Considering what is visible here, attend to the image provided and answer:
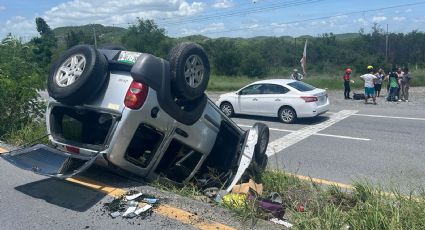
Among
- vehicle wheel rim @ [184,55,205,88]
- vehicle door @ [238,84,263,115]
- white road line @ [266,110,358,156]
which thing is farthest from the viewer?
vehicle door @ [238,84,263,115]

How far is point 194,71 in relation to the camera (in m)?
5.17

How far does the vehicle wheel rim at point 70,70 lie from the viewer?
192 inches

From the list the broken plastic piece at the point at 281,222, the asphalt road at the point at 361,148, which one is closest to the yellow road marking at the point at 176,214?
the broken plastic piece at the point at 281,222

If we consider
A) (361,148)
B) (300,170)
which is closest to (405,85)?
(361,148)

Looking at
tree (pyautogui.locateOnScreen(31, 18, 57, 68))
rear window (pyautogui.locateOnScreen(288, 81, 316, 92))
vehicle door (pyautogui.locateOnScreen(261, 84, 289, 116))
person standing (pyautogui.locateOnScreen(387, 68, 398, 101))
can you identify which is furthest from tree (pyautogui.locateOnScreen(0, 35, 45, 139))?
person standing (pyautogui.locateOnScreen(387, 68, 398, 101))

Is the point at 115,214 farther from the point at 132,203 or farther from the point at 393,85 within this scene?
the point at 393,85

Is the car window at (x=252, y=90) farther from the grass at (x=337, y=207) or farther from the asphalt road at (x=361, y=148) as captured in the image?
the grass at (x=337, y=207)

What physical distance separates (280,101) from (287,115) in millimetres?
531

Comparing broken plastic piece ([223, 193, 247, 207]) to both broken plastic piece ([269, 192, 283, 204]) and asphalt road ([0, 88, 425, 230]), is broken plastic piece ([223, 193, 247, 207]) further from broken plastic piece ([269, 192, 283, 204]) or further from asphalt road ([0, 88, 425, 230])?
broken plastic piece ([269, 192, 283, 204])

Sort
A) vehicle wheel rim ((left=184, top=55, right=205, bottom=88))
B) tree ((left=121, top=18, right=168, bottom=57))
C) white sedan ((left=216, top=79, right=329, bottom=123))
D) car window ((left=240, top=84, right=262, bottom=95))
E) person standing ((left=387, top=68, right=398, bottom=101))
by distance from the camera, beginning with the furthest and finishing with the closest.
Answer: tree ((left=121, top=18, right=168, bottom=57)), person standing ((left=387, top=68, right=398, bottom=101)), car window ((left=240, top=84, right=262, bottom=95)), white sedan ((left=216, top=79, right=329, bottom=123)), vehicle wheel rim ((left=184, top=55, right=205, bottom=88))

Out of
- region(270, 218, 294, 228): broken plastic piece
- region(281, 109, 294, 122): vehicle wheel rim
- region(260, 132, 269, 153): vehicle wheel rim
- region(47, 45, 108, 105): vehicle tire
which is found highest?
region(47, 45, 108, 105): vehicle tire

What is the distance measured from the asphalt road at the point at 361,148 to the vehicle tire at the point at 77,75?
3174mm

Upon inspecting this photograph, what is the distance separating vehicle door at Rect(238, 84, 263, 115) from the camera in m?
15.1

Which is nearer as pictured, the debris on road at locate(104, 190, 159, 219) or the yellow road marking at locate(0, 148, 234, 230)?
the yellow road marking at locate(0, 148, 234, 230)
